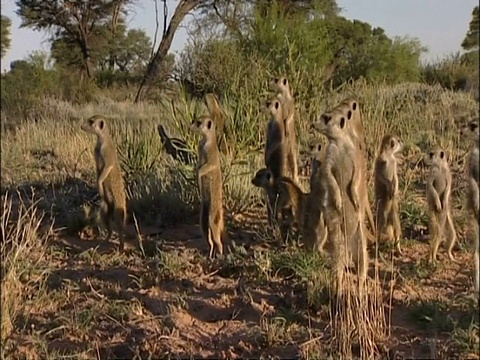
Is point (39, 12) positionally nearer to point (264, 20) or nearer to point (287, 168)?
point (264, 20)

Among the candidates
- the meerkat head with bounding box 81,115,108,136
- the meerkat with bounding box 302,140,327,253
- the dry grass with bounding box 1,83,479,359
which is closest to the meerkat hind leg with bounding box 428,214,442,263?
the dry grass with bounding box 1,83,479,359

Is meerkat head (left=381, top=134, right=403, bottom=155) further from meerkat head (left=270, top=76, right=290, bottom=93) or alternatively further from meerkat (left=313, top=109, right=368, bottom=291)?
meerkat head (left=270, top=76, right=290, bottom=93)

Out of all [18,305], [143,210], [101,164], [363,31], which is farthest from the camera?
[363,31]

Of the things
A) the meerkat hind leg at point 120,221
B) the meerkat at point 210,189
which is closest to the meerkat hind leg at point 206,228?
the meerkat at point 210,189

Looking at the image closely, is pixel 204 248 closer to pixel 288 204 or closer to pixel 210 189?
pixel 210 189

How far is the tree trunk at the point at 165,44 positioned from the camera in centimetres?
2209

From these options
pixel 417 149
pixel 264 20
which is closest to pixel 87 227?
pixel 417 149

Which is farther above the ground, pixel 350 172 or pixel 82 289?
pixel 350 172

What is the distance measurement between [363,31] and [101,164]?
20.9 m

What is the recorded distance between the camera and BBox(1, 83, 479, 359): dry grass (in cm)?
492

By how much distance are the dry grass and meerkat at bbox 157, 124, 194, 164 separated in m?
0.13

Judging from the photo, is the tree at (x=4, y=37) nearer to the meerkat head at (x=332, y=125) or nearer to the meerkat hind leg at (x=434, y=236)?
the meerkat head at (x=332, y=125)

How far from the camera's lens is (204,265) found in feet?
20.3

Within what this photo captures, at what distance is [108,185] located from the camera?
22.5ft
